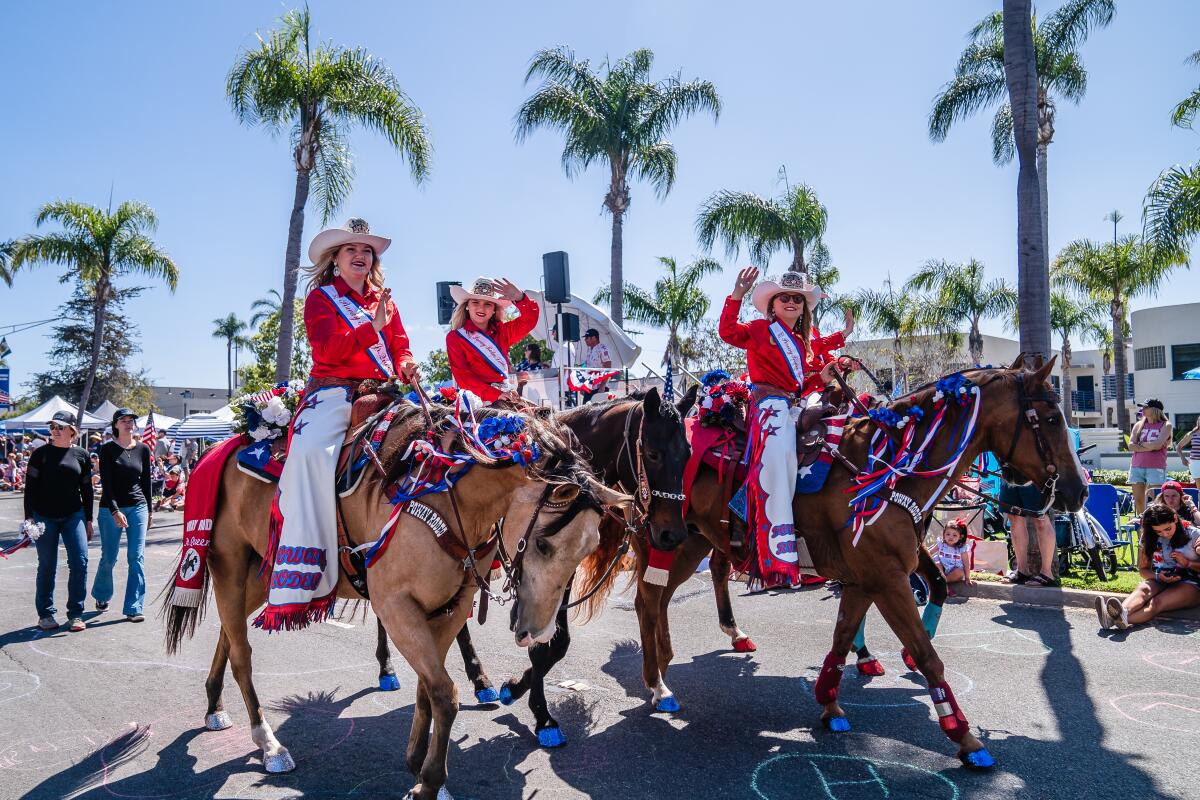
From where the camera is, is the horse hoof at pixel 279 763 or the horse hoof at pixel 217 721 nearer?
the horse hoof at pixel 279 763

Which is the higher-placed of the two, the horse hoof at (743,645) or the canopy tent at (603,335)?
the canopy tent at (603,335)

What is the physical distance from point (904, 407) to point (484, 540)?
3.03 m

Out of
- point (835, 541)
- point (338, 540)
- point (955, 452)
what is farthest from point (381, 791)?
point (955, 452)

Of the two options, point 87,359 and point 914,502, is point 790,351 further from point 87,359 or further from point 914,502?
point 87,359

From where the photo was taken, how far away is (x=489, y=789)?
4.17 m

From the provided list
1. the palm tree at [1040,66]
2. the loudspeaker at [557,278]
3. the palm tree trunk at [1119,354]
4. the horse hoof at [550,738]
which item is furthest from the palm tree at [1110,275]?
the horse hoof at [550,738]

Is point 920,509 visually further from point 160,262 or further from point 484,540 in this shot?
point 160,262

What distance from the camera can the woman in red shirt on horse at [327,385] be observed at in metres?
4.14

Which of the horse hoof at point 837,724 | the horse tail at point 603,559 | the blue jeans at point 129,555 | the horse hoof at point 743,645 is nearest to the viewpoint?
the horse hoof at point 837,724

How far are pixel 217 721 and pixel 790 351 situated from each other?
4613 mm

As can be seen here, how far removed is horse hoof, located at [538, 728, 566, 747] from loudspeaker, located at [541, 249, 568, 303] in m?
6.37

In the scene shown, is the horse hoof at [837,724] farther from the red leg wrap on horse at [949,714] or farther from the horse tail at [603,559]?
the horse tail at [603,559]

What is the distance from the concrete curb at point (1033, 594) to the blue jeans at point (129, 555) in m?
9.07

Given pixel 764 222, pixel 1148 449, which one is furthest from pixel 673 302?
pixel 1148 449
